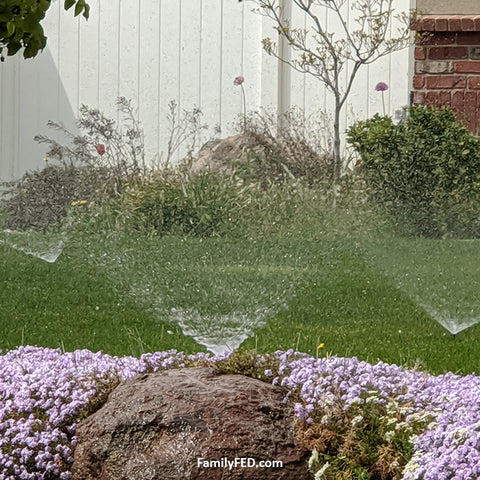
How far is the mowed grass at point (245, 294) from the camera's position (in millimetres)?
4930

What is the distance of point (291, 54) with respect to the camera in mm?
11094

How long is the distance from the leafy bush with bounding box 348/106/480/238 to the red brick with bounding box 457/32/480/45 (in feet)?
3.12

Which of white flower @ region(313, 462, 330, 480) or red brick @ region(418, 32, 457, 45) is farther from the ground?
red brick @ region(418, 32, 457, 45)

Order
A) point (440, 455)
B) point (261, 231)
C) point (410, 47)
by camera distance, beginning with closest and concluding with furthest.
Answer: point (440, 455) < point (261, 231) < point (410, 47)

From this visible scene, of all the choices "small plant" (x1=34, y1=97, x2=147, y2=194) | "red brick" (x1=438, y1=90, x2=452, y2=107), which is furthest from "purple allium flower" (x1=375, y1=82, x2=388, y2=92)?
"small plant" (x1=34, y1=97, x2=147, y2=194)

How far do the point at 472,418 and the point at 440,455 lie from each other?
0.16m

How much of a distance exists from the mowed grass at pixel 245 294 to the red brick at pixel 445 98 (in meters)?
1.57

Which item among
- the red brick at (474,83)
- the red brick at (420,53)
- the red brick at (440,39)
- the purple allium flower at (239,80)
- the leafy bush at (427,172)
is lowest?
the leafy bush at (427,172)

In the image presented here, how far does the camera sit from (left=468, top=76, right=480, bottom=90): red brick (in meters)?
8.98

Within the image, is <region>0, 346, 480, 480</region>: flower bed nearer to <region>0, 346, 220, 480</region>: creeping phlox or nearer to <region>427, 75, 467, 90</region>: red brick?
Answer: <region>0, 346, 220, 480</region>: creeping phlox

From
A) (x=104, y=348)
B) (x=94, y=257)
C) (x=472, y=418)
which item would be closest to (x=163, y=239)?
(x=94, y=257)

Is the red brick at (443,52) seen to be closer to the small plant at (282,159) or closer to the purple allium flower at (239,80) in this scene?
the small plant at (282,159)

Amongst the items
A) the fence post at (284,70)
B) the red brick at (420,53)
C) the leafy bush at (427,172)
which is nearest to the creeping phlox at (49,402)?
the leafy bush at (427,172)

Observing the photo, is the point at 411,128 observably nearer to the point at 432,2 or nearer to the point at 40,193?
the point at 432,2
